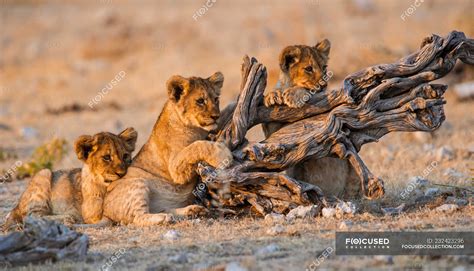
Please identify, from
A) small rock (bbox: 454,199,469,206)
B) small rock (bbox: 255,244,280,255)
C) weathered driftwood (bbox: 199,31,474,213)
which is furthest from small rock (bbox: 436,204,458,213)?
small rock (bbox: 255,244,280,255)

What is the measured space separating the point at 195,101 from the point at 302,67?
1175 millimetres

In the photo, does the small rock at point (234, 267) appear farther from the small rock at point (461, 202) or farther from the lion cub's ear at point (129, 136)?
the small rock at point (461, 202)

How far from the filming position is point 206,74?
2100cm

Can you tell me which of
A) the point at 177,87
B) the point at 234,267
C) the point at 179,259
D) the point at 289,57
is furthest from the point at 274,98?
the point at 234,267

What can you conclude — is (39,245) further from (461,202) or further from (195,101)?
(461,202)

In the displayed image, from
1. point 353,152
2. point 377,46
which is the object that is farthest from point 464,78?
point 353,152

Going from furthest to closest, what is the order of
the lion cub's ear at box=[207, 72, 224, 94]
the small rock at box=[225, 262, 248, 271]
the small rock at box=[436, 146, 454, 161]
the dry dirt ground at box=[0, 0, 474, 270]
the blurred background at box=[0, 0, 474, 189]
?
the blurred background at box=[0, 0, 474, 189], the small rock at box=[436, 146, 454, 161], the lion cub's ear at box=[207, 72, 224, 94], the dry dirt ground at box=[0, 0, 474, 270], the small rock at box=[225, 262, 248, 271]

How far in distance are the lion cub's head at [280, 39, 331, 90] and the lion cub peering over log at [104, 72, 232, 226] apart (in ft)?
2.38

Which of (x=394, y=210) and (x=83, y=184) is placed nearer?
(x=394, y=210)

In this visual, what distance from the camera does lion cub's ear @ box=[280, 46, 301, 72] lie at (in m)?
8.79

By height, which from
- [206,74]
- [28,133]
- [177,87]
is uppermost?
[206,74]

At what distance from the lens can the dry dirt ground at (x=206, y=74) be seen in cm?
704

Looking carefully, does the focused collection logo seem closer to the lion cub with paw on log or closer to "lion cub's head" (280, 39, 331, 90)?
the lion cub with paw on log

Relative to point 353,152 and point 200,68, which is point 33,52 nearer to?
point 200,68
